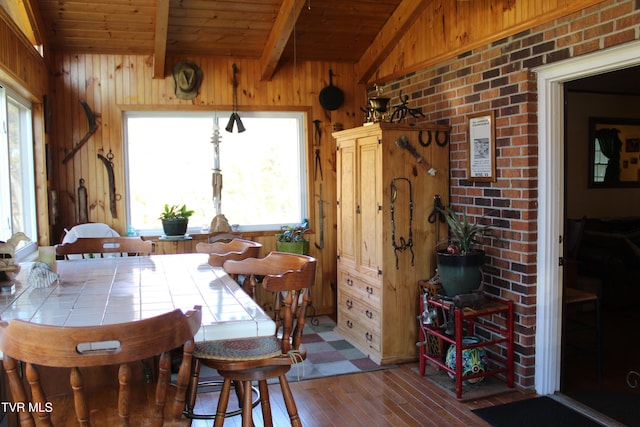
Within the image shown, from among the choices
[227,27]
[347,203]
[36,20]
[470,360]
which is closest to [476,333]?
[470,360]

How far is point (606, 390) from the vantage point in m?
3.52

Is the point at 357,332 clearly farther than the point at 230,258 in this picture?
Yes

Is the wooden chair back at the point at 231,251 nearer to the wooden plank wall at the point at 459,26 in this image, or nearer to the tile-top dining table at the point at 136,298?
the tile-top dining table at the point at 136,298

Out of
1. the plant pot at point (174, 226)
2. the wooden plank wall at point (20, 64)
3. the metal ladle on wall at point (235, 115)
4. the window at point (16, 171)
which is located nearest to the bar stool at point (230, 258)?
the window at point (16, 171)

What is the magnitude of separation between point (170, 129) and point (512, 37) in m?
3.10

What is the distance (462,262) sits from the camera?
11.6 ft

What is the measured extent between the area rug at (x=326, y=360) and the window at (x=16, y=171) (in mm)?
1674

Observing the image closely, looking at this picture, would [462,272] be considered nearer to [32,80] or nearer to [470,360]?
[470,360]

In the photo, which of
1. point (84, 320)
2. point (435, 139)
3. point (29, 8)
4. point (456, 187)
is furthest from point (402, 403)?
point (29, 8)

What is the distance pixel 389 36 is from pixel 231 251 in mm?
2680

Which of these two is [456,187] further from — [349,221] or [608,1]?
[608,1]

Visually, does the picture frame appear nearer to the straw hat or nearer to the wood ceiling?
the wood ceiling

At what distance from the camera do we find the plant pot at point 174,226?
16.1 feet

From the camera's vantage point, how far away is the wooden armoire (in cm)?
403
